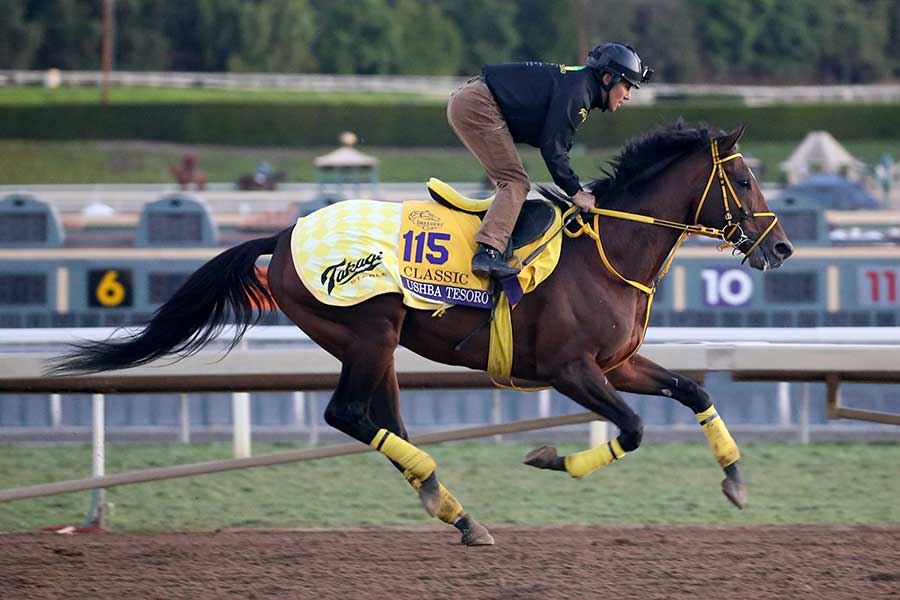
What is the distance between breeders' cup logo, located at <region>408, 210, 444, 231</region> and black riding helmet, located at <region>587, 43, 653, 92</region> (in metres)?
0.83

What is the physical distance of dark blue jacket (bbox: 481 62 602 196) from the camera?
5008mm

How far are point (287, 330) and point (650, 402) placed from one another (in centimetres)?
259

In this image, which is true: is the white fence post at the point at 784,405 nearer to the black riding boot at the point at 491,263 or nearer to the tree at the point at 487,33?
the black riding boot at the point at 491,263

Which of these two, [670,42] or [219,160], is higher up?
[670,42]

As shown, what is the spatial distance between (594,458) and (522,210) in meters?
1.01

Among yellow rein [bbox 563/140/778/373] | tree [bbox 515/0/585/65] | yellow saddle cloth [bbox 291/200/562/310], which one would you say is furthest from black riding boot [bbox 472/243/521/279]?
tree [bbox 515/0/585/65]

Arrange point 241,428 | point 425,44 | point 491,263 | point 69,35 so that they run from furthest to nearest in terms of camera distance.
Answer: point 425,44 < point 69,35 < point 241,428 < point 491,263

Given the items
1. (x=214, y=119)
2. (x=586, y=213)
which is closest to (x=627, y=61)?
(x=586, y=213)

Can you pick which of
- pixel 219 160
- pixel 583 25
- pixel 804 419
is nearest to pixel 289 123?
pixel 219 160

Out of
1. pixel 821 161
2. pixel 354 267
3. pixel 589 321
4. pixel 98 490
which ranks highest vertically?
pixel 821 161

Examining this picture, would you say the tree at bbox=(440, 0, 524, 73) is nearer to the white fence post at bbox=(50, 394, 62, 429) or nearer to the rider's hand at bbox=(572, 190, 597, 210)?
the white fence post at bbox=(50, 394, 62, 429)

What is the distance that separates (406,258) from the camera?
511cm

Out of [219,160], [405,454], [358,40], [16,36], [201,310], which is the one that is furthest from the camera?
[358,40]

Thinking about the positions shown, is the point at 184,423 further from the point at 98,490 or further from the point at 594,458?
the point at 594,458
